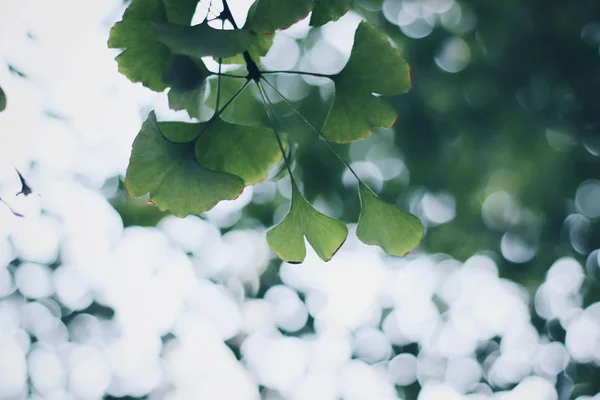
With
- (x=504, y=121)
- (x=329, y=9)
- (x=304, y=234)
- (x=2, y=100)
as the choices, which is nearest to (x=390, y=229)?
(x=304, y=234)

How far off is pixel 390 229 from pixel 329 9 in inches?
6.9

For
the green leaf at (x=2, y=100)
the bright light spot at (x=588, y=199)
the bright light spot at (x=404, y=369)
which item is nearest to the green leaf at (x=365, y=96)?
the green leaf at (x=2, y=100)

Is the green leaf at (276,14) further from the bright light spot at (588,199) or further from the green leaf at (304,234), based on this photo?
the bright light spot at (588,199)

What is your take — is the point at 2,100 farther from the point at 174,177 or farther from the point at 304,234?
the point at 304,234

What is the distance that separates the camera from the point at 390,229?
1.42ft

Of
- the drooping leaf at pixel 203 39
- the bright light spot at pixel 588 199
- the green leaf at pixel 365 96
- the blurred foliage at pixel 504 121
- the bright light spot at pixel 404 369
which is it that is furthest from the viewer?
the bright light spot at pixel 404 369

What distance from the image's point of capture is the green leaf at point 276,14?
337 mm

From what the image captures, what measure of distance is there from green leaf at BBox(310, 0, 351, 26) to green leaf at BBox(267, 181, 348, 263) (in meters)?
0.13

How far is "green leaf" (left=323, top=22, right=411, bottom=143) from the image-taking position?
0.41 metres

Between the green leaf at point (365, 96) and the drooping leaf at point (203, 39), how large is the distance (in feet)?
0.38

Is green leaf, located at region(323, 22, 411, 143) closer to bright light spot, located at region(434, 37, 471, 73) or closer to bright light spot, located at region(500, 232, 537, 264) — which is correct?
bright light spot, located at region(434, 37, 471, 73)

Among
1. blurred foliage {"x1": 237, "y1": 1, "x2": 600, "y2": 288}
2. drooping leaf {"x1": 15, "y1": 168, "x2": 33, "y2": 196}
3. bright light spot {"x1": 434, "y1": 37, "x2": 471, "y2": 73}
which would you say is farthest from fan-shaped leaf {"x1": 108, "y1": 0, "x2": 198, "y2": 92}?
bright light spot {"x1": 434, "y1": 37, "x2": 471, "y2": 73}

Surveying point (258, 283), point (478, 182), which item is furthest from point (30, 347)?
point (478, 182)

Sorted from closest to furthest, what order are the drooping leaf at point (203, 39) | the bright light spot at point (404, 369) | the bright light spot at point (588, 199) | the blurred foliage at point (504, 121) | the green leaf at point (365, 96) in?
the drooping leaf at point (203, 39), the green leaf at point (365, 96), the blurred foliage at point (504, 121), the bright light spot at point (588, 199), the bright light spot at point (404, 369)
